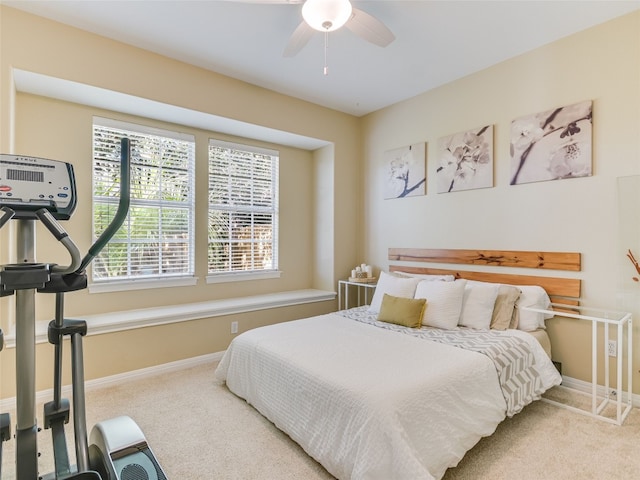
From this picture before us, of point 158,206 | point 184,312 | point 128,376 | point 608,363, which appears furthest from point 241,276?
point 608,363

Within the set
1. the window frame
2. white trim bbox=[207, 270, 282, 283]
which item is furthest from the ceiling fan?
white trim bbox=[207, 270, 282, 283]

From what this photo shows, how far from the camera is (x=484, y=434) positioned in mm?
1945

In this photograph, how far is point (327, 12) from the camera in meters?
1.96

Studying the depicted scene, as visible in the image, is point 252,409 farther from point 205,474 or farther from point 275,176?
point 275,176

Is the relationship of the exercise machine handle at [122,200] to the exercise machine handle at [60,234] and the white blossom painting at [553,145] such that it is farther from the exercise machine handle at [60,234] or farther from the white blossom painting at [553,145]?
the white blossom painting at [553,145]

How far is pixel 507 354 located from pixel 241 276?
2.96 meters

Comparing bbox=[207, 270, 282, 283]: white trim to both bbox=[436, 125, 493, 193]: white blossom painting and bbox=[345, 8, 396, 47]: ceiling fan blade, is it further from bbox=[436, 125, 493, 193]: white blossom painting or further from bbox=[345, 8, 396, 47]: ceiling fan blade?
bbox=[345, 8, 396, 47]: ceiling fan blade

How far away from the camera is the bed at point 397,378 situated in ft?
5.38

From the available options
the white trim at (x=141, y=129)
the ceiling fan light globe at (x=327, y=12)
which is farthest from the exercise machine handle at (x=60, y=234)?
the white trim at (x=141, y=129)

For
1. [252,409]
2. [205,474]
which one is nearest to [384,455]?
[205,474]

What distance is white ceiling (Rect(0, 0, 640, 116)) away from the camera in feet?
8.08

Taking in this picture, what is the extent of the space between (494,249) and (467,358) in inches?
60.0

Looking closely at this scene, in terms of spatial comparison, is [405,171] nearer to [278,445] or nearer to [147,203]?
[147,203]

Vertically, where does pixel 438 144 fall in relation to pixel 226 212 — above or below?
above
